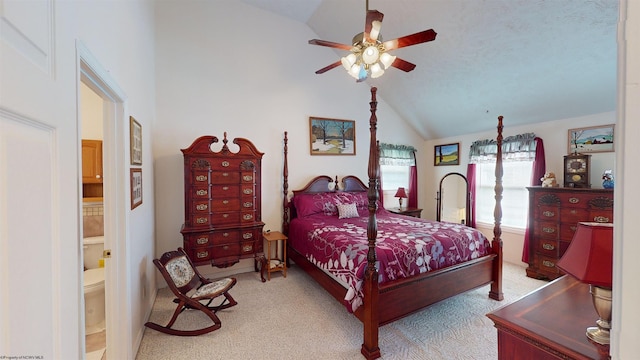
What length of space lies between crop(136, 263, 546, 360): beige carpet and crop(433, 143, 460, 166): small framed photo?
8.73 feet

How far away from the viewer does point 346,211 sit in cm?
400

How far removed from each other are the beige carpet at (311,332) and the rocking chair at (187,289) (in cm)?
8

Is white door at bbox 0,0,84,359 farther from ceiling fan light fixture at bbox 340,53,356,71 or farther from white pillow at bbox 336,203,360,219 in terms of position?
white pillow at bbox 336,203,360,219

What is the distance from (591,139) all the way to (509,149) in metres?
0.95

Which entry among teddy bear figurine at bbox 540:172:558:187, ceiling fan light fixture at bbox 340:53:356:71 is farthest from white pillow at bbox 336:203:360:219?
teddy bear figurine at bbox 540:172:558:187

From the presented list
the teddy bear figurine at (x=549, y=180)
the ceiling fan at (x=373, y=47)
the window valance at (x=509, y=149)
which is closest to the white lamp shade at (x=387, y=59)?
the ceiling fan at (x=373, y=47)

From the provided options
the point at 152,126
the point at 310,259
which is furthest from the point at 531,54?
the point at 152,126

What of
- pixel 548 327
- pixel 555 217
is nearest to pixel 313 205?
pixel 548 327

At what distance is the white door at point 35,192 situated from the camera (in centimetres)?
53

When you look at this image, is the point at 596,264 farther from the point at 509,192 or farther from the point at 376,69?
the point at 509,192

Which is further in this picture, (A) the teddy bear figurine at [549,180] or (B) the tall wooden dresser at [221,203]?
(A) the teddy bear figurine at [549,180]

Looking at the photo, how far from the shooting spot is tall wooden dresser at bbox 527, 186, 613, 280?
3.10 meters

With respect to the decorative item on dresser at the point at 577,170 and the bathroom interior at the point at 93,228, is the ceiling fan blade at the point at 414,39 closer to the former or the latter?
the bathroom interior at the point at 93,228

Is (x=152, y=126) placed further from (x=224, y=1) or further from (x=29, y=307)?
(x=29, y=307)
